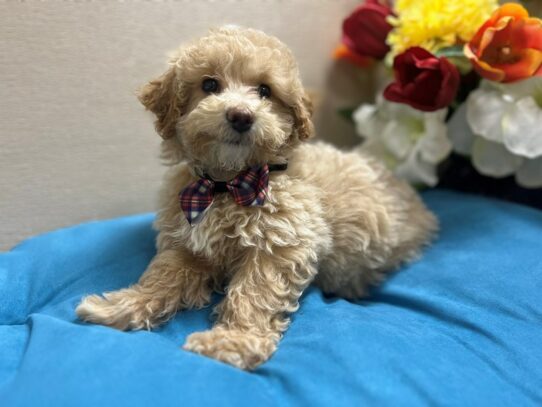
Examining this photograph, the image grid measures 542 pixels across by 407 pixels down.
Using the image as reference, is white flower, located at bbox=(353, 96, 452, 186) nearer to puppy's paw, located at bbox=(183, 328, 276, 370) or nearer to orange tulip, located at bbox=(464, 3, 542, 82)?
orange tulip, located at bbox=(464, 3, 542, 82)

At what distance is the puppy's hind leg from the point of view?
116cm

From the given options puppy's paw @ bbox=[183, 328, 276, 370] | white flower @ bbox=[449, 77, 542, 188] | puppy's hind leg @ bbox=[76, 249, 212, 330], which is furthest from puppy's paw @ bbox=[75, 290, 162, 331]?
white flower @ bbox=[449, 77, 542, 188]

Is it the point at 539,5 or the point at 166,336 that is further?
the point at 539,5

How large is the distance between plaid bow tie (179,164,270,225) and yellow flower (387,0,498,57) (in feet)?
2.94

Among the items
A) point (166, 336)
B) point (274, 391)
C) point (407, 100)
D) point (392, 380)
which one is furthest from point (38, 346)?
point (407, 100)

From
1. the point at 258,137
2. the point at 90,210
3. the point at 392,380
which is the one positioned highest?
the point at 258,137

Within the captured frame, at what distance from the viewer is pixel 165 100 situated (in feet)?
4.24

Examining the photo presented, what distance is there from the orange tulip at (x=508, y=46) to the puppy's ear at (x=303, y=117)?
638 millimetres

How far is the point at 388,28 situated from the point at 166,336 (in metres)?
1.53

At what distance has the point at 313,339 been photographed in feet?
3.69

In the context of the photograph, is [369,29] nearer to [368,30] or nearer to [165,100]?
[368,30]

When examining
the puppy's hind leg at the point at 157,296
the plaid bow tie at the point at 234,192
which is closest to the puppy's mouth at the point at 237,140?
the plaid bow tie at the point at 234,192

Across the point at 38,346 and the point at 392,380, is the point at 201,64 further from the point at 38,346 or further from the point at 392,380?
the point at 392,380

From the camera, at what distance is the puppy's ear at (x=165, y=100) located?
127cm
